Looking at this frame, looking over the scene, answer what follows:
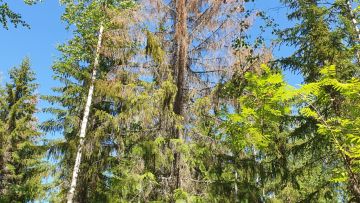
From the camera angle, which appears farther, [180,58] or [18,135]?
[18,135]

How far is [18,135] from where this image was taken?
21.7 m

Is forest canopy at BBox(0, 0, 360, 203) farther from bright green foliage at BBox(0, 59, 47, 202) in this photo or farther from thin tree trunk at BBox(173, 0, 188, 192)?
bright green foliage at BBox(0, 59, 47, 202)

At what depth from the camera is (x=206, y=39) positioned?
1241 centimetres

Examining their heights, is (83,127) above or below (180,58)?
below

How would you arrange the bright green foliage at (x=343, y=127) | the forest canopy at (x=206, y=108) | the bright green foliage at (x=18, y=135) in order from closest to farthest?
the bright green foliage at (x=343, y=127), the forest canopy at (x=206, y=108), the bright green foliage at (x=18, y=135)

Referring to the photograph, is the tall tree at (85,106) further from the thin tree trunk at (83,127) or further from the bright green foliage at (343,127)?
the bright green foliage at (343,127)

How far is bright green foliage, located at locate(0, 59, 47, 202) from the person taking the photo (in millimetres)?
20078

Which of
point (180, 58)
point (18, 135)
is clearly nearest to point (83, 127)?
point (180, 58)

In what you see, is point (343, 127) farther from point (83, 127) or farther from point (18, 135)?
point (18, 135)

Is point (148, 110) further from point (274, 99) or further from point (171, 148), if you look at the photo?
point (274, 99)

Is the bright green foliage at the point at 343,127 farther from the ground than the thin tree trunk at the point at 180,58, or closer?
closer

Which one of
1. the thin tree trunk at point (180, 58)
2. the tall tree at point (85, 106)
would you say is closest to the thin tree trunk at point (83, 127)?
the tall tree at point (85, 106)

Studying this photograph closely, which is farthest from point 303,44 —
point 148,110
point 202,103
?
point 148,110

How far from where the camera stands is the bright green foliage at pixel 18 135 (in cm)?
2008
